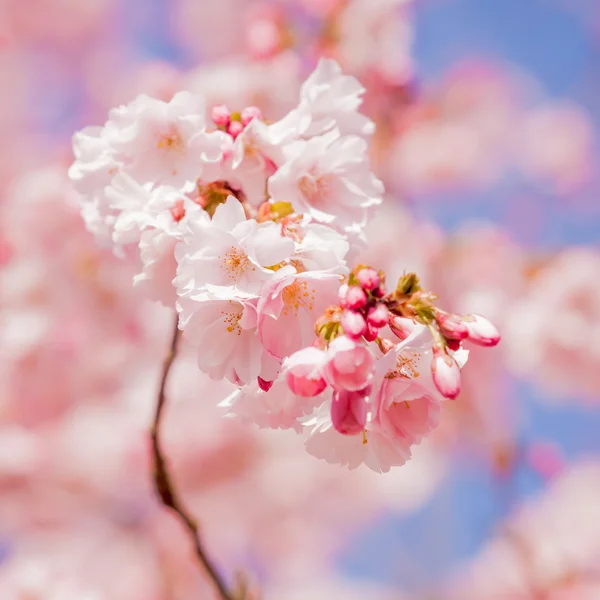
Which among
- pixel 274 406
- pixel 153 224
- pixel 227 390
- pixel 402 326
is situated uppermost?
pixel 402 326

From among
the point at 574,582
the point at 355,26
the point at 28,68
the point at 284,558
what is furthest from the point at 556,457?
the point at 28,68

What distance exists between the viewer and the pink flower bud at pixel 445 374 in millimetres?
765

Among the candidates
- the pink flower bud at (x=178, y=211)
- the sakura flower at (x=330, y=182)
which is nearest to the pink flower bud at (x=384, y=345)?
the sakura flower at (x=330, y=182)

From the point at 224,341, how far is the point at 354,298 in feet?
0.67

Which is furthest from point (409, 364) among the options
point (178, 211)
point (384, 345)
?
point (178, 211)

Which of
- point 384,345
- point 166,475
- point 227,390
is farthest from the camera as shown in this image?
point 227,390

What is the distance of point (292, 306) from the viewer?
33.8 inches

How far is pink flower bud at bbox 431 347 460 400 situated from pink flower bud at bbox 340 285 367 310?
11cm

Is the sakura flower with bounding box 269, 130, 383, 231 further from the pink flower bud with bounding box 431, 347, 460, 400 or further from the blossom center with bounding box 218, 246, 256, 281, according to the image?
the pink flower bud with bounding box 431, 347, 460, 400

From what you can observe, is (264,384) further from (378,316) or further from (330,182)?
(330,182)

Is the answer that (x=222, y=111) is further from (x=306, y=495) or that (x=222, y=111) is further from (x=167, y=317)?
(x=306, y=495)

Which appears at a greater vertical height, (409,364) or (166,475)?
(409,364)

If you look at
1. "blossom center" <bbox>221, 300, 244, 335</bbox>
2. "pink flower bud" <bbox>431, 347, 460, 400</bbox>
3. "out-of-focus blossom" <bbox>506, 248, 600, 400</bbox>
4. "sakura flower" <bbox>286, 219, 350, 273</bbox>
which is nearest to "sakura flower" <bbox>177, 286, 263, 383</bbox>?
"blossom center" <bbox>221, 300, 244, 335</bbox>

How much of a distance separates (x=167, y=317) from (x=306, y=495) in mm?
1695
